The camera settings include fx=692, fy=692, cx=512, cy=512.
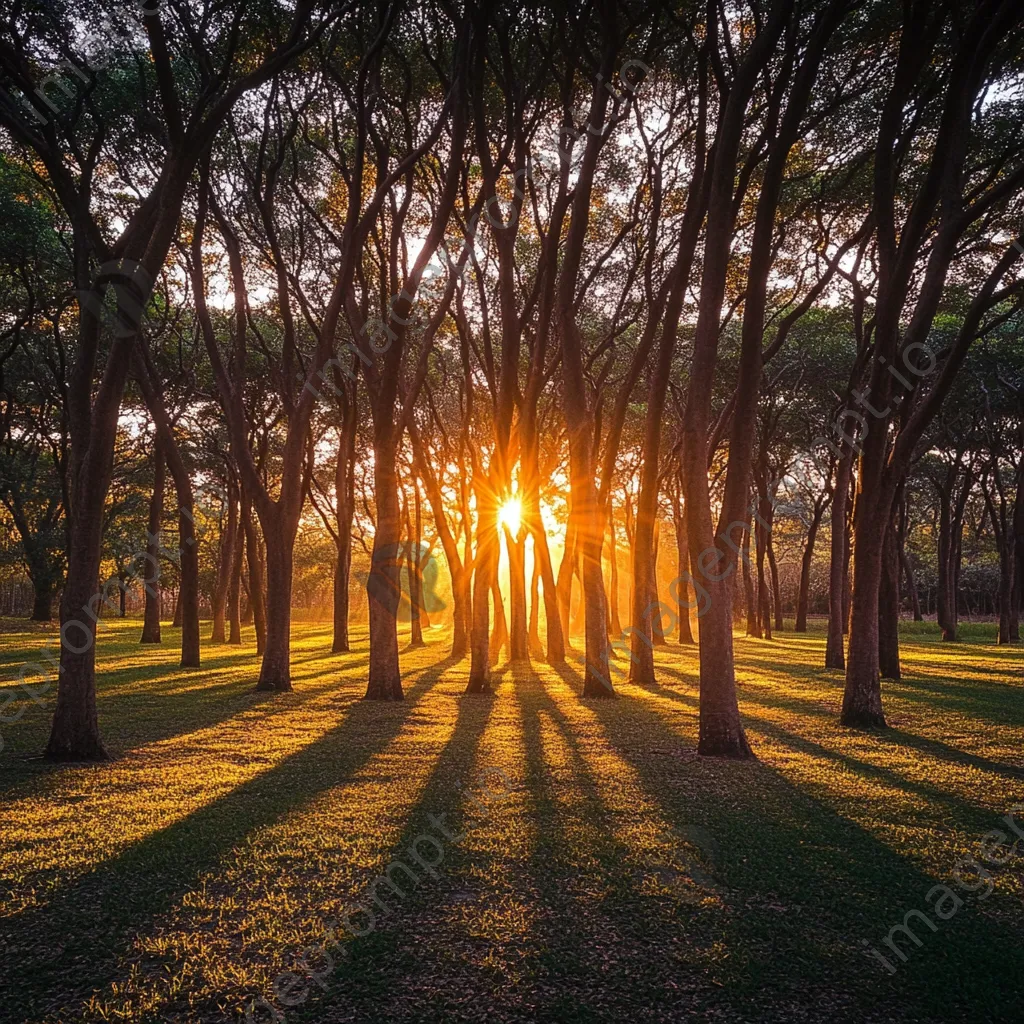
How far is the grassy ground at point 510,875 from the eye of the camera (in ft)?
10.5

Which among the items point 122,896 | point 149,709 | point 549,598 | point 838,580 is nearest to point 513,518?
point 549,598

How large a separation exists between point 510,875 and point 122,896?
2.39m

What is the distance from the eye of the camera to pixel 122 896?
4211 millimetres

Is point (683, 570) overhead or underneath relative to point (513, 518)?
underneath

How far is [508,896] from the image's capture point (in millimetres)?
4242

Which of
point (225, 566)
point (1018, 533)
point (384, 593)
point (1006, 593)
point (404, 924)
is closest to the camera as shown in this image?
point (404, 924)

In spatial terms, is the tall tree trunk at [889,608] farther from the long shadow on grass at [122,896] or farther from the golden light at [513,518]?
the long shadow on grass at [122,896]

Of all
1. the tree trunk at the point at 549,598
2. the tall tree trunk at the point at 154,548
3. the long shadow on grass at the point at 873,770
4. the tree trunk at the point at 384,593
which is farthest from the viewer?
the tall tree trunk at the point at 154,548

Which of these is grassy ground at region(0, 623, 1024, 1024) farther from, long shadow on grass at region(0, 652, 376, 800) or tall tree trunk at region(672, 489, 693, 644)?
tall tree trunk at region(672, 489, 693, 644)

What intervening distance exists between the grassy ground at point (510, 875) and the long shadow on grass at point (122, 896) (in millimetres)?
21

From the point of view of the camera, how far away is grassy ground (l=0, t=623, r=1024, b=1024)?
321 cm

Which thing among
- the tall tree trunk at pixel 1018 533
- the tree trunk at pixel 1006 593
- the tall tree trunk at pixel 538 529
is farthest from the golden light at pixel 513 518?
the tree trunk at pixel 1006 593

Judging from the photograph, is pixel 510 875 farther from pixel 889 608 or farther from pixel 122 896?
pixel 889 608

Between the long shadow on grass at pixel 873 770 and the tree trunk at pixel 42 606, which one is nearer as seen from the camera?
the long shadow on grass at pixel 873 770
